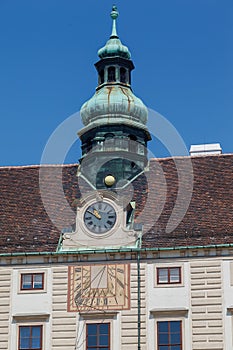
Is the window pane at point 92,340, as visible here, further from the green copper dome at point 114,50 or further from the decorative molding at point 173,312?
the green copper dome at point 114,50

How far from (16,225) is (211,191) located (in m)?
8.13

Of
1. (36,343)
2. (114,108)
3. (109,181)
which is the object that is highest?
(114,108)

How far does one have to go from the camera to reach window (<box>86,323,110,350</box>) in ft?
148

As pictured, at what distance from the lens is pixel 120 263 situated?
4622 cm

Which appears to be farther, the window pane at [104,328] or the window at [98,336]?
the window pane at [104,328]

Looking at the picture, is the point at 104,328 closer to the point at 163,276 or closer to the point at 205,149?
the point at 163,276

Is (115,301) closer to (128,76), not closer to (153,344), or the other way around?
(153,344)

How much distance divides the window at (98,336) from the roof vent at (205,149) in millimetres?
11473

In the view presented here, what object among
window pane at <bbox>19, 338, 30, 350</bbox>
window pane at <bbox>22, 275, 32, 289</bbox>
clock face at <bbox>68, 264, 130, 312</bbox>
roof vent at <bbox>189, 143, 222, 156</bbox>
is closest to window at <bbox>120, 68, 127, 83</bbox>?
A: roof vent at <bbox>189, 143, 222, 156</bbox>

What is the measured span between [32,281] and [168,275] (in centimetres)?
528

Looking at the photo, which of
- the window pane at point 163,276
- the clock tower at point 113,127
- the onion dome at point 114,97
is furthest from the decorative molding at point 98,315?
the onion dome at point 114,97

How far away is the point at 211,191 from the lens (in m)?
49.3

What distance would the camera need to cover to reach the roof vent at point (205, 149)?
176 feet

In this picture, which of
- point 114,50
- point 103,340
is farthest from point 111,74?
point 103,340
